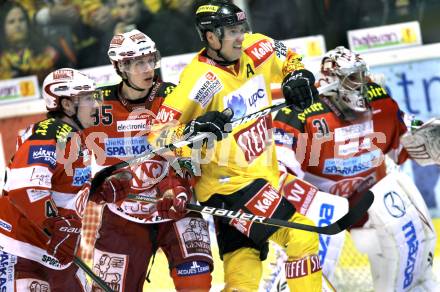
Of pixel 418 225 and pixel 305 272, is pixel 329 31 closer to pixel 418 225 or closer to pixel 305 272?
pixel 418 225

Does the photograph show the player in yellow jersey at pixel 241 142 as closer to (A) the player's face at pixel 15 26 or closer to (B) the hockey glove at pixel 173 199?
(B) the hockey glove at pixel 173 199

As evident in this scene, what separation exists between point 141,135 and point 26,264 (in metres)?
0.77

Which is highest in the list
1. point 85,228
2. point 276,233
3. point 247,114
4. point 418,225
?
point 247,114

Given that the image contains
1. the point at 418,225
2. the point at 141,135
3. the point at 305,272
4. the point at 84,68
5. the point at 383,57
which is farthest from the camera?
the point at 84,68

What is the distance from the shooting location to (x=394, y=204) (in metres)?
5.34

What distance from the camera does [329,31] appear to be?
6852mm

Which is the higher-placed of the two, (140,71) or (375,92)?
(140,71)

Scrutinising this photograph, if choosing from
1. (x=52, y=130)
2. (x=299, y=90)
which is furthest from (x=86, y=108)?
(x=299, y=90)

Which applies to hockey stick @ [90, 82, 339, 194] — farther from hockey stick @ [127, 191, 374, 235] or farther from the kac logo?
the kac logo

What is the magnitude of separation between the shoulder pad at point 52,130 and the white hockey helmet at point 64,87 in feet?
0.47

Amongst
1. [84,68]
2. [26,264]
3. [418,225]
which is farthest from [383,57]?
[26,264]

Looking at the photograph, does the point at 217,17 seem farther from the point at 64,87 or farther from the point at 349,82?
the point at 349,82

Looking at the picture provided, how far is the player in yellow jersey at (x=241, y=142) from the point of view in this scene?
4.54 meters

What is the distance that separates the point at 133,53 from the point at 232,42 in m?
0.50
